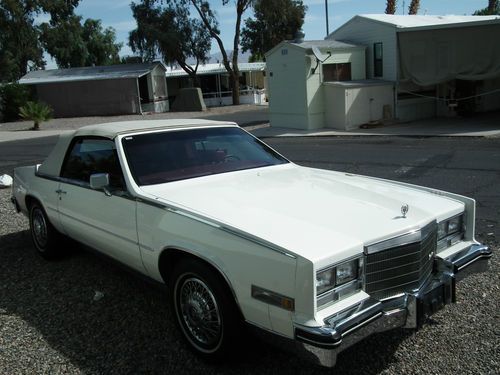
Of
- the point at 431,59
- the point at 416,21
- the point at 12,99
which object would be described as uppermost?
the point at 416,21

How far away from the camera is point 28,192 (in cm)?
568

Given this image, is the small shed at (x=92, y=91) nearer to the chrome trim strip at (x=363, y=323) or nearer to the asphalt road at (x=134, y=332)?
the asphalt road at (x=134, y=332)

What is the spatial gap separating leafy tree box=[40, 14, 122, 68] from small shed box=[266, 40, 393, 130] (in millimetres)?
32573

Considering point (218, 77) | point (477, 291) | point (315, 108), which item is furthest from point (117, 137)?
point (218, 77)

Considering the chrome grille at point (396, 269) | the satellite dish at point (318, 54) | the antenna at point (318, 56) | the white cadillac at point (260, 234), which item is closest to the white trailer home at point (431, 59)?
the antenna at point (318, 56)

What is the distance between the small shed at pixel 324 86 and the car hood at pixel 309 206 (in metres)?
13.5

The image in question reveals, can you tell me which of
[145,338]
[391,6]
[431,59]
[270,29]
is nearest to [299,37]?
[431,59]

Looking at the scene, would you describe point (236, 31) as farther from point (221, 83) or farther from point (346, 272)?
point (346, 272)

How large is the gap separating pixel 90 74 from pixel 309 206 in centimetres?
3291

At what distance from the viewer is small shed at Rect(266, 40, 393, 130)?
17.5 meters

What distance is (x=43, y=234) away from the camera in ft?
18.1

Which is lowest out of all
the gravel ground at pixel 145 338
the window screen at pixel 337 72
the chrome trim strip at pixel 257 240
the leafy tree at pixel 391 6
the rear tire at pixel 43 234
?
the gravel ground at pixel 145 338

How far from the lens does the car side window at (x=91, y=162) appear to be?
4.23 metres

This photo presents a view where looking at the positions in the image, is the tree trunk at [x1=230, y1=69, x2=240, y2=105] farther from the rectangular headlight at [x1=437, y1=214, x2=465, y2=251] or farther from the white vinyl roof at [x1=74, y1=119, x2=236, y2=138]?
the rectangular headlight at [x1=437, y1=214, x2=465, y2=251]
